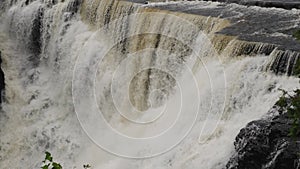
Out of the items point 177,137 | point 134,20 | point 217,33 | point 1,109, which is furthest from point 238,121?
point 1,109

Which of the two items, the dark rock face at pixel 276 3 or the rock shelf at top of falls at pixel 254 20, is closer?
the rock shelf at top of falls at pixel 254 20

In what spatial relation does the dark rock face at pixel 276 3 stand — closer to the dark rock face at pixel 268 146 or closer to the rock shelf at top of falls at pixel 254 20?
the rock shelf at top of falls at pixel 254 20

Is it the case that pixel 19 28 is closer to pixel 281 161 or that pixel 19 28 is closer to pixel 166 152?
pixel 166 152

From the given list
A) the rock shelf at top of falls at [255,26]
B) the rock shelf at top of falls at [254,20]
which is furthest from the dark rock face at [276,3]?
the rock shelf at top of falls at [254,20]

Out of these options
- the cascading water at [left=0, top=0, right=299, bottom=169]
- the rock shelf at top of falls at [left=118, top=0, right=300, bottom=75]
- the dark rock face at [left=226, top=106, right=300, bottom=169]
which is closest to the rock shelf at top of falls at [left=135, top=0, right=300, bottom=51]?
the rock shelf at top of falls at [left=118, top=0, right=300, bottom=75]

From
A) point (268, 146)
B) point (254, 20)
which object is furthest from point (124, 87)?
point (268, 146)

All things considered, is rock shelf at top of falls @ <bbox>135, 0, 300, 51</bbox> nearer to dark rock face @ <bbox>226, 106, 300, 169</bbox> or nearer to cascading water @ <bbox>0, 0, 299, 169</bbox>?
cascading water @ <bbox>0, 0, 299, 169</bbox>

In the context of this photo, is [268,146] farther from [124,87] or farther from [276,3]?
[276,3]
